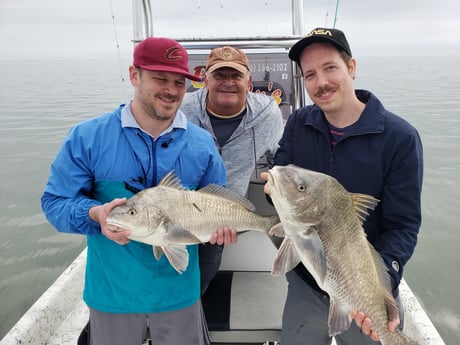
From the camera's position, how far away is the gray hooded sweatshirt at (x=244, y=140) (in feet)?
11.2

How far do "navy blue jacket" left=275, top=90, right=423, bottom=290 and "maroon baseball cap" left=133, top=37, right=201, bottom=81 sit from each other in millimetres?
1017

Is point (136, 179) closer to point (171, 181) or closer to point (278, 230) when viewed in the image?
point (171, 181)

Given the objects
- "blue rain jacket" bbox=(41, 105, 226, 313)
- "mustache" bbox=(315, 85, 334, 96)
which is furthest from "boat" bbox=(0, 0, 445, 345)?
"mustache" bbox=(315, 85, 334, 96)

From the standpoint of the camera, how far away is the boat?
3414mm

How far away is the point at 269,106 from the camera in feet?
11.7

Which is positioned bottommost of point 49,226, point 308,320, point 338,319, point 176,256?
point 49,226

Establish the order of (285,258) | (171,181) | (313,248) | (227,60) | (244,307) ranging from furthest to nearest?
(244,307)
(227,60)
(171,181)
(285,258)
(313,248)

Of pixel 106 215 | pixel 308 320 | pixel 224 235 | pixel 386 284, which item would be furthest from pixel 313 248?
pixel 106 215

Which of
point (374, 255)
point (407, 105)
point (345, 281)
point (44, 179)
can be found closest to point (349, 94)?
point (374, 255)

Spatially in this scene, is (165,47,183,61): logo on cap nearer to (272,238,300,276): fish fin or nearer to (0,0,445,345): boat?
(272,238,300,276): fish fin

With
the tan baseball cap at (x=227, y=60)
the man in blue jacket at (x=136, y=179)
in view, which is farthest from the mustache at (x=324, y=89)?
the tan baseball cap at (x=227, y=60)

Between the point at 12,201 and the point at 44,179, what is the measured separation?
5.54ft

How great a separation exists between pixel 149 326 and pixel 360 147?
1.87 m

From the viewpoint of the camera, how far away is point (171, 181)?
236 centimetres
